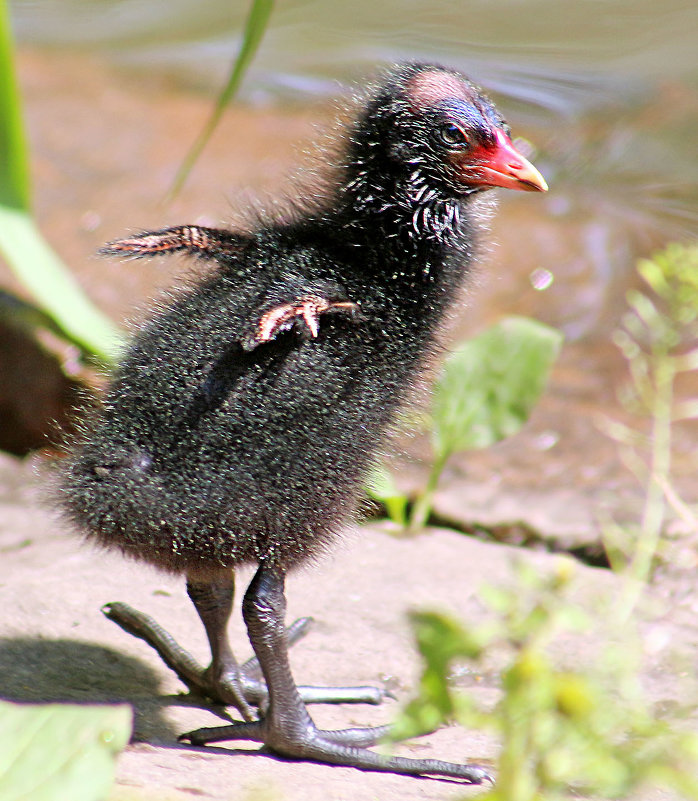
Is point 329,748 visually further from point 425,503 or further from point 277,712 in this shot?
point 425,503

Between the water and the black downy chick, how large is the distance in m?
2.38

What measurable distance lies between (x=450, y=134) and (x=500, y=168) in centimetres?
15

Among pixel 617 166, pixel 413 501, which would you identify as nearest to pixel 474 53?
pixel 617 166

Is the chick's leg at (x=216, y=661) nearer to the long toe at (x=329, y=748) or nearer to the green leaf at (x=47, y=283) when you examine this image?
the long toe at (x=329, y=748)

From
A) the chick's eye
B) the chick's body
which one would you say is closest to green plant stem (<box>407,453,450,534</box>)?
the chick's body

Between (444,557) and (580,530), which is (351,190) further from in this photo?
(580,530)

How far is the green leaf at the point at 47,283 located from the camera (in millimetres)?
3750

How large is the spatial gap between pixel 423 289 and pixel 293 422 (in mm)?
475

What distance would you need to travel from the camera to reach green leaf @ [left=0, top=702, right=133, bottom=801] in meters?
1.45

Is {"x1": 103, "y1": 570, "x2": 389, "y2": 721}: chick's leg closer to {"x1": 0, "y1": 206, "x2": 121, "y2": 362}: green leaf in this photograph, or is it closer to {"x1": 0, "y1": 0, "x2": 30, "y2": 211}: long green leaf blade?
{"x1": 0, "y1": 206, "x2": 121, "y2": 362}: green leaf

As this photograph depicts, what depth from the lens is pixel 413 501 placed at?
376 centimetres

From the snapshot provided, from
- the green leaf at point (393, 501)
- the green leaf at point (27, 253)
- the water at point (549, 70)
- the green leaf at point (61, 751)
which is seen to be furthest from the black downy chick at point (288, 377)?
the water at point (549, 70)

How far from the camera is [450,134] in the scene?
2404mm

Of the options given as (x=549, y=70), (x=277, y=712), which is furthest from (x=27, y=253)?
(x=549, y=70)
